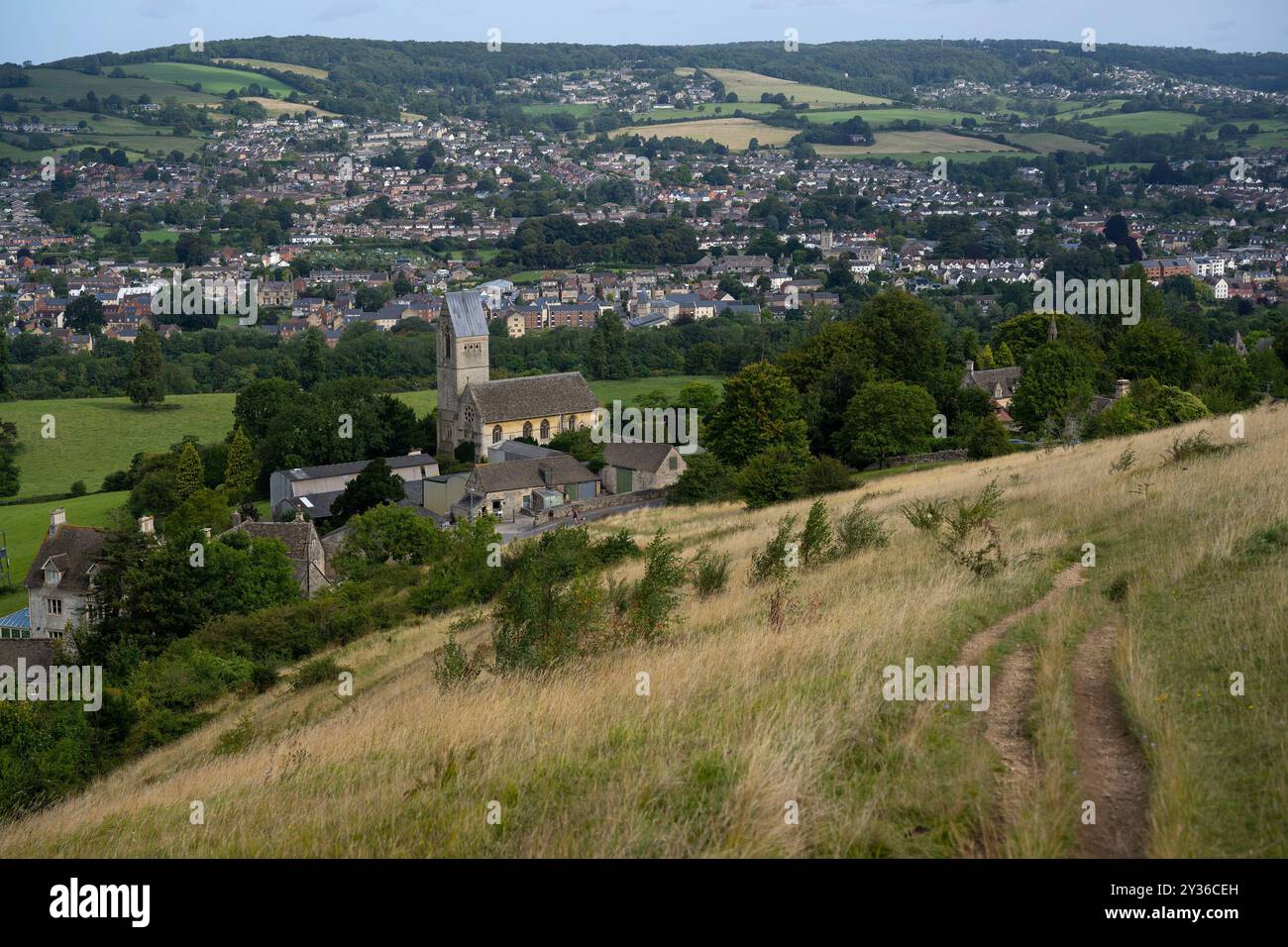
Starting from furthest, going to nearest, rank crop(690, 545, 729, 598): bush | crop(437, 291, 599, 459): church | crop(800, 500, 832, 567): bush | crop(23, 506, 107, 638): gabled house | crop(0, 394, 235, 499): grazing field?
crop(0, 394, 235, 499): grazing field
crop(437, 291, 599, 459): church
crop(23, 506, 107, 638): gabled house
crop(800, 500, 832, 567): bush
crop(690, 545, 729, 598): bush

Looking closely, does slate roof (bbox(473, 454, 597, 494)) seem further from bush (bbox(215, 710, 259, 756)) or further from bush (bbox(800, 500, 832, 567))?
bush (bbox(800, 500, 832, 567))

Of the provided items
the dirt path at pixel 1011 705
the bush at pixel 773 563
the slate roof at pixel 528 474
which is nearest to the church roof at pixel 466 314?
the slate roof at pixel 528 474

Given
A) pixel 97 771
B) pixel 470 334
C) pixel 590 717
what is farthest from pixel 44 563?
pixel 590 717

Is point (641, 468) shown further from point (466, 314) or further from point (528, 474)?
point (466, 314)

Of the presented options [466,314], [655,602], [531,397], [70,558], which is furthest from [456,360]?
[655,602]

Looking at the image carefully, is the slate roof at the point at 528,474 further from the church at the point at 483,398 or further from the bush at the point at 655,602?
the bush at the point at 655,602

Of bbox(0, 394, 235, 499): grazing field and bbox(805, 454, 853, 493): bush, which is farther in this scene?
bbox(0, 394, 235, 499): grazing field

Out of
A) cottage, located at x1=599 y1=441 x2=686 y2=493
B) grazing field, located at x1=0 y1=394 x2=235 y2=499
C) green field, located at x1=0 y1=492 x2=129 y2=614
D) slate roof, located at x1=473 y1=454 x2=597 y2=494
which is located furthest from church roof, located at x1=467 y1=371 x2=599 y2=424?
grazing field, located at x1=0 y1=394 x2=235 y2=499
